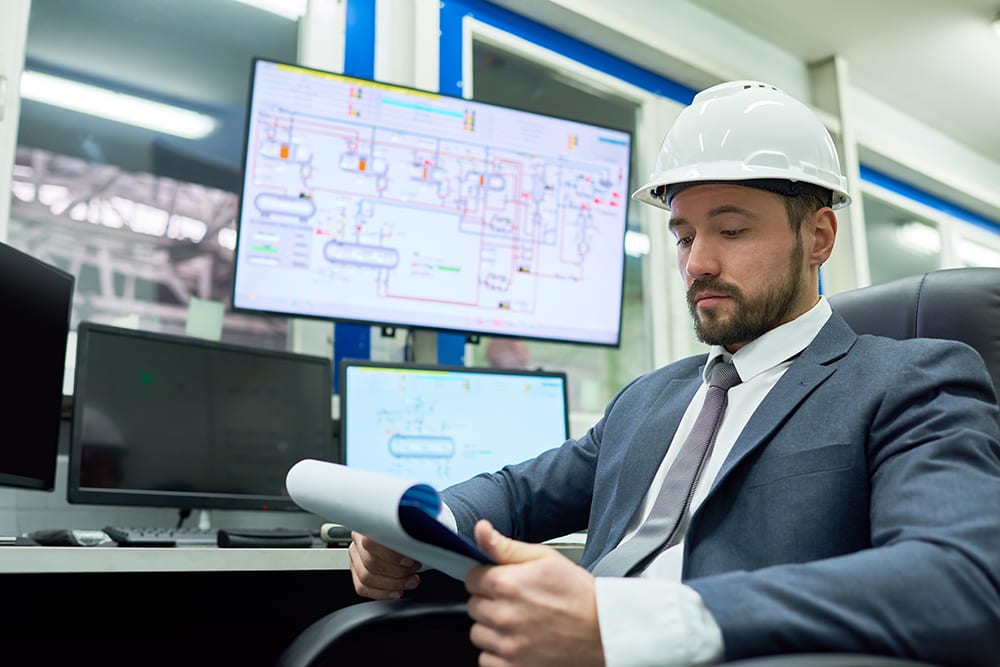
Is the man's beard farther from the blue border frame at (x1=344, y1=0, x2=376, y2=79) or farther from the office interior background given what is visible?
the blue border frame at (x1=344, y1=0, x2=376, y2=79)

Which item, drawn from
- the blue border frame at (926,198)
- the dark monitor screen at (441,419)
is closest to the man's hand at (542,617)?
the dark monitor screen at (441,419)

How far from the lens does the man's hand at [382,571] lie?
1.07 meters

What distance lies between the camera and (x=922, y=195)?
15.3ft

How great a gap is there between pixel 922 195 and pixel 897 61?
39.8 inches

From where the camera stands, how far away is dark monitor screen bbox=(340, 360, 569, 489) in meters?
1.87

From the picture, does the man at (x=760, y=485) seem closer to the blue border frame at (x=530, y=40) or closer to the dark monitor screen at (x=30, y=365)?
the dark monitor screen at (x=30, y=365)

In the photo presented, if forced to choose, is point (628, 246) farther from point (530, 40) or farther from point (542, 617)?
point (542, 617)

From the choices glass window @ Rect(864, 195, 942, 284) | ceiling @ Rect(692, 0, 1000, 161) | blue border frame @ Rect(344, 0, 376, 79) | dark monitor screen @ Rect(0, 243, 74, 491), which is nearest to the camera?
dark monitor screen @ Rect(0, 243, 74, 491)

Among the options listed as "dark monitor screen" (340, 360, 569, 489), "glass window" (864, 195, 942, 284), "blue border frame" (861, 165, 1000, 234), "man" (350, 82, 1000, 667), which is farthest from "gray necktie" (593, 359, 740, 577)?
"glass window" (864, 195, 942, 284)

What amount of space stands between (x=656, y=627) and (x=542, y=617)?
10cm

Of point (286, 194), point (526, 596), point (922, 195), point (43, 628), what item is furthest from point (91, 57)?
point (922, 195)

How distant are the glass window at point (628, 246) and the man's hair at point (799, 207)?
4.82 ft

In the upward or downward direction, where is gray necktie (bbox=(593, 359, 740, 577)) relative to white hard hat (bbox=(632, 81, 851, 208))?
downward

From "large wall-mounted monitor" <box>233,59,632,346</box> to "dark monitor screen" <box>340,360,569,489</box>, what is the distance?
182 mm
